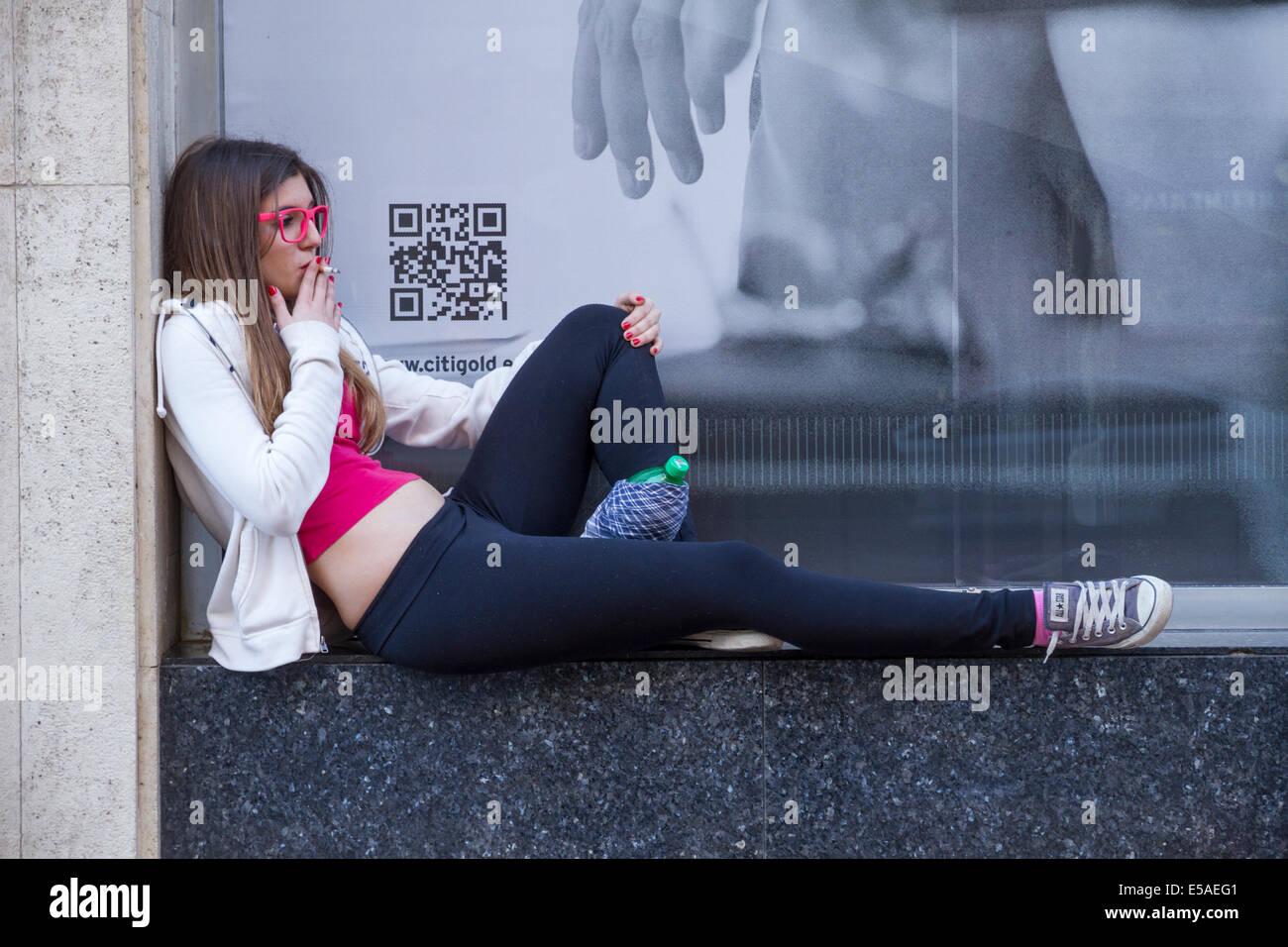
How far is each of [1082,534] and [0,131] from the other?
336 cm

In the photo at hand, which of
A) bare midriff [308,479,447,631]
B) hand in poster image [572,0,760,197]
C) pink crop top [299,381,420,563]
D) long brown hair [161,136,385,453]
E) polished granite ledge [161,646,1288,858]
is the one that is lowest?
polished granite ledge [161,646,1288,858]

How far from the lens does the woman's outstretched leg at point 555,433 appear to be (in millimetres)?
3014

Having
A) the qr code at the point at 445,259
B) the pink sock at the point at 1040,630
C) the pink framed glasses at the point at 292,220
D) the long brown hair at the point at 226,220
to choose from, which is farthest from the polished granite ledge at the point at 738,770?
the qr code at the point at 445,259

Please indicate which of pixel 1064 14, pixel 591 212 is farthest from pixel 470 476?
pixel 1064 14

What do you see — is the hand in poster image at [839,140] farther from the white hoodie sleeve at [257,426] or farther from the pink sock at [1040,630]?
the white hoodie sleeve at [257,426]

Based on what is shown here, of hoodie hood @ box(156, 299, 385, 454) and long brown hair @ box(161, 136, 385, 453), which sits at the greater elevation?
long brown hair @ box(161, 136, 385, 453)

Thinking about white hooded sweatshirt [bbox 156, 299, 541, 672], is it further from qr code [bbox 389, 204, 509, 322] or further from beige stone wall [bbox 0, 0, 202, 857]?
qr code [bbox 389, 204, 509, 322]

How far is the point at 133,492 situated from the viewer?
2.89 m

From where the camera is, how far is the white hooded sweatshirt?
260 centimetres

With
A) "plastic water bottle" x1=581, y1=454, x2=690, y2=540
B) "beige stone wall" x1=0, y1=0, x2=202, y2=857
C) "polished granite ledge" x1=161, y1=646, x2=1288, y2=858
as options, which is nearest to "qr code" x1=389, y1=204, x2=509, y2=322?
"beige stone wall" x1=0, y1=0, x2=202, y2=857

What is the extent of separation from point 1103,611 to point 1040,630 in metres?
0.15

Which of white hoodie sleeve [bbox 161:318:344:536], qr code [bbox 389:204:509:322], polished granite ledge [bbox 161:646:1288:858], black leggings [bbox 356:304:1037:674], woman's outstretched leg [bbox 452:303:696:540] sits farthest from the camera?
qr code [bbox 389:204:509:322]

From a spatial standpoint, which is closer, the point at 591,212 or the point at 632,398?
the point at 632,398

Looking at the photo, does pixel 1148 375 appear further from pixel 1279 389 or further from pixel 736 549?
pixel 736 549
